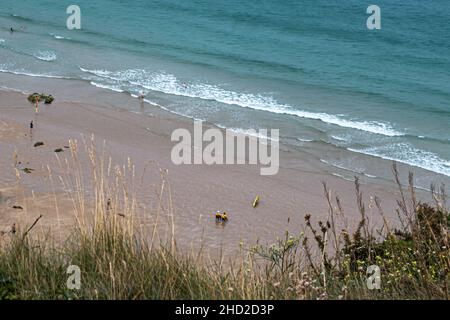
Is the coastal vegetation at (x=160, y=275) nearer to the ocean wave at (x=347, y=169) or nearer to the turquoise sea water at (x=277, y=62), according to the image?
the ocean wave at (x=347, y=169)

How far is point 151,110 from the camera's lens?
80.6ft

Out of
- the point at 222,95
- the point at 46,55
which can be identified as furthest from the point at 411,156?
the point at 46,55

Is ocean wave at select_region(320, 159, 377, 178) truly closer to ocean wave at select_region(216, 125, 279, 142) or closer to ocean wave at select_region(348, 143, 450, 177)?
ocean wave at select_region(348, 143, 450, 177)

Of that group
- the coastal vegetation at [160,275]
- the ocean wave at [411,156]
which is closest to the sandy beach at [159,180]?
the ocean wave at [411,156]

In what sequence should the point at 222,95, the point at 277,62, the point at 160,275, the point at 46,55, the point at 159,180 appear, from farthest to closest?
the point at 277,62 → the point at 46,55 → the point at 222,95 → the point at 159,180 → the point at 160,275

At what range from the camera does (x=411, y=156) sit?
21641mm

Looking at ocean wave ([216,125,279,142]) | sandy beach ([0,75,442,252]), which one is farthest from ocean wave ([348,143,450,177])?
ocean wave ([216,125,279,142])

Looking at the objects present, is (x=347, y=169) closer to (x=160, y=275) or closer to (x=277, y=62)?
(x=277, y=62)

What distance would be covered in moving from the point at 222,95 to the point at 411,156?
8403 mm

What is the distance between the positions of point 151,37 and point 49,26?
5.71m

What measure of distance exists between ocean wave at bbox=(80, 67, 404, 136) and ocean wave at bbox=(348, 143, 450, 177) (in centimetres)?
148

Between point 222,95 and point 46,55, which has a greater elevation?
point 46,55
